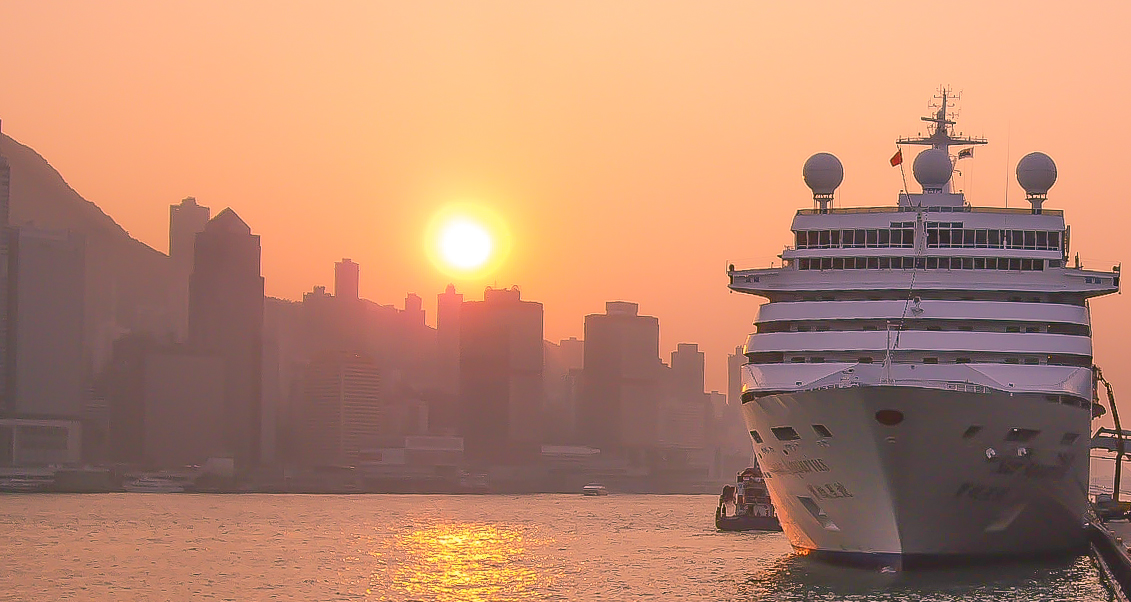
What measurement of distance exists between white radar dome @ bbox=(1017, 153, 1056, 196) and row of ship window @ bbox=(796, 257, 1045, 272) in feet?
21.3

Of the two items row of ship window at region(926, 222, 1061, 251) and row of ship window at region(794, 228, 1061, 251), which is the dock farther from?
row of ship window at region(794, 228, 1061, 251)

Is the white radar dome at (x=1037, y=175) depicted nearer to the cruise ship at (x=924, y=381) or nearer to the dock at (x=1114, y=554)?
the cruise ship at (x=924, y=381)

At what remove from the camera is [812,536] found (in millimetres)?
63938

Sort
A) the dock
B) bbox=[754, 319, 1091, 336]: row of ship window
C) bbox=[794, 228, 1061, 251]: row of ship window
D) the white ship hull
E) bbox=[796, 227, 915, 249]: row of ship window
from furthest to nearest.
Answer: bbox=[796, 227, 915, 249]: row of ship window, bbox=[794, 228, 1061, 251]: row of ship window, bbox=[754, 319, 1091, 336]: row of ship window, the dock, the white ship hull

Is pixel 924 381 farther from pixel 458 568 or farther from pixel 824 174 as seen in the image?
pixel 458 568

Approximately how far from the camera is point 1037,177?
73.0 meters

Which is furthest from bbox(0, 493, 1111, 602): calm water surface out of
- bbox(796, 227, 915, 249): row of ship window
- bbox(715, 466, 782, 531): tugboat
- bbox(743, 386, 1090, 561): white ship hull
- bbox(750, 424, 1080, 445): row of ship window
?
bbox(796, 227, 915, 249): row of ship window

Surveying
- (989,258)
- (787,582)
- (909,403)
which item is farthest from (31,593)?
(989,258)

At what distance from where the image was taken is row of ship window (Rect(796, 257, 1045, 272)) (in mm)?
65938

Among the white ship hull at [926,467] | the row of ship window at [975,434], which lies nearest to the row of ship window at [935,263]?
the white ship hull at [926,467]

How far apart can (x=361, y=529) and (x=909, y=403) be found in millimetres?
78265

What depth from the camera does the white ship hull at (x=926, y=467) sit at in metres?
56.6

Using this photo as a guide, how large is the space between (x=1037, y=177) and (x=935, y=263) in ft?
31.5

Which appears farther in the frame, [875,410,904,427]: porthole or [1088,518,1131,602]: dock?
[1088,518,1131,602]: dock
